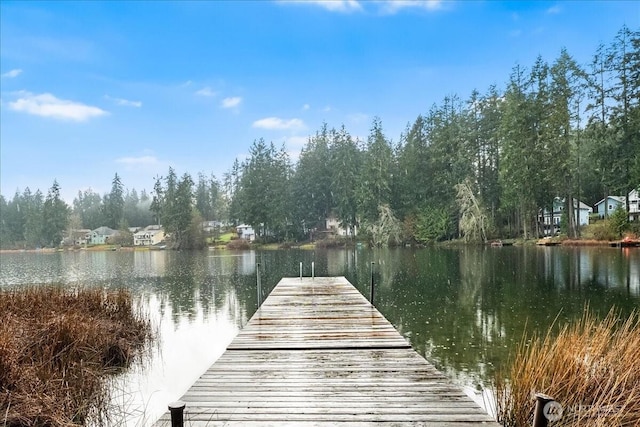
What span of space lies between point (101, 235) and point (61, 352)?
79.5 metres

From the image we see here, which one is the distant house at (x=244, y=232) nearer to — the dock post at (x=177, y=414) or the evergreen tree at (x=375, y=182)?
the evergreen tree at (x=375, y=182)

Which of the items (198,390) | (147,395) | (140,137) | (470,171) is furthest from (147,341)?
(140,137)

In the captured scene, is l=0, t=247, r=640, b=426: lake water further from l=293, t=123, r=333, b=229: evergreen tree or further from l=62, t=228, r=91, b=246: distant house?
l=62, t=228, r=91, b=246: distant house

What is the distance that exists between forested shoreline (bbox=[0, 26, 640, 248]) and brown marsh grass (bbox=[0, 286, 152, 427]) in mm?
37052

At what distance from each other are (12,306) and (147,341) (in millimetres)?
2526

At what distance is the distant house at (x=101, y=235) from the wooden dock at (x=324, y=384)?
76.8 m

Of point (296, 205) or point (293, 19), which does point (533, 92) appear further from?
point (296, 205)

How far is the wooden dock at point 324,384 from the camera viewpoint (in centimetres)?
359

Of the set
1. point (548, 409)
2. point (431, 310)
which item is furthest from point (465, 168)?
point (548, 409)

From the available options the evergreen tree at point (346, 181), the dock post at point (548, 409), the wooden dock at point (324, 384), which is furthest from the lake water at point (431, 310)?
the evergreen tree at point (346, 181)

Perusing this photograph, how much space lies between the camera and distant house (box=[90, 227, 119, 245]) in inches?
2977

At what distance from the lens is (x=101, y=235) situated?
7681 centimetres

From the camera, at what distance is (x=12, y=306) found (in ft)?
26.6

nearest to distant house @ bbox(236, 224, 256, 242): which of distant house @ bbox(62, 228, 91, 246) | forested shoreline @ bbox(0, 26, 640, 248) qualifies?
forested shoreline @ bbox(0, 26, 640, 248)
